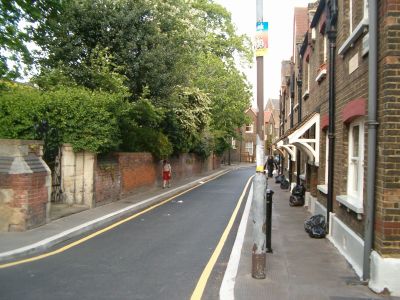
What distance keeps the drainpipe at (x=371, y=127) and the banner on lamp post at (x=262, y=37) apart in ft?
5.33

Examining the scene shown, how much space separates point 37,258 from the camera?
8422 mm

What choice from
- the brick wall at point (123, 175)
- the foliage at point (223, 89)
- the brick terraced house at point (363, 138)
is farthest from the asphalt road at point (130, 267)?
the foliage at point (223, 89)

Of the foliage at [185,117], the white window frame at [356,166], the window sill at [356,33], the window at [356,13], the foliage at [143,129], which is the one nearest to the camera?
the window sill at [356,33]

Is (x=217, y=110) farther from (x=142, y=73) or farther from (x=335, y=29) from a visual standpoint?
(x=335, y=29)

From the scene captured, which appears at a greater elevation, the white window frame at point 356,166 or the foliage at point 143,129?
the foliage at point 143,129

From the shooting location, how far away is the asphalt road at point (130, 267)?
21.1 ft

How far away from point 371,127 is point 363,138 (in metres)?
1.48

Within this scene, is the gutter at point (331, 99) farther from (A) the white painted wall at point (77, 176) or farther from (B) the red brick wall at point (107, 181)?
(B) the red brick wall at point (107, 181)

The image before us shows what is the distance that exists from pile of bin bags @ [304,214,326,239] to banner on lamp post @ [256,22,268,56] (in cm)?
498

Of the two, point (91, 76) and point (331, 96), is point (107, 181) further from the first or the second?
point (331, 96)

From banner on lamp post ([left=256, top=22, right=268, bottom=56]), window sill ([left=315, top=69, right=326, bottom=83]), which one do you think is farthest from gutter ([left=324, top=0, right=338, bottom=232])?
banner on lamp post ([left=256, top=22, right=268, bottom=56])

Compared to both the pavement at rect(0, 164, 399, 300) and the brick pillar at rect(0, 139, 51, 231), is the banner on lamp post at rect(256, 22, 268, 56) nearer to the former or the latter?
the pavement at rect(0, 164, 399, 300)

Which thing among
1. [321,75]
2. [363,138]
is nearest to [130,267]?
[363,138]

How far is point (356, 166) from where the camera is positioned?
8977 mm
